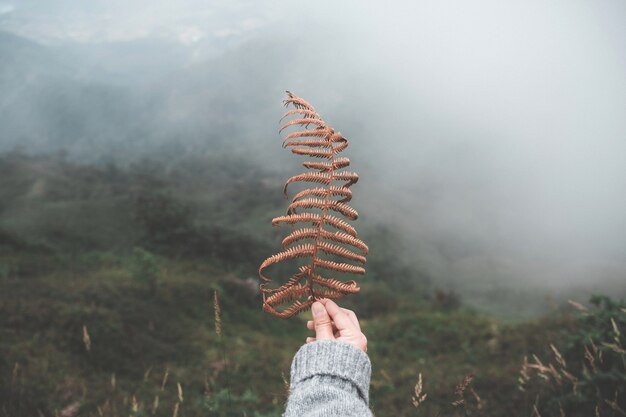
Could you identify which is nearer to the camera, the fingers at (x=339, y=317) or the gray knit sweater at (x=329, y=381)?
the gray knit sweater at (x=329, y=381)

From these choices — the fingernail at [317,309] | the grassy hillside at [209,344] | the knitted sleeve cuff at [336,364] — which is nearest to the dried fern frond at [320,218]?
the fingernail at [317,309]

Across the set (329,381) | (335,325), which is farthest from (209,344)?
(329,381)

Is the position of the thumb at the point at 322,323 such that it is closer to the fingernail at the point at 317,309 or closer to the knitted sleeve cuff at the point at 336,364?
the fingernail at the point at 317,309

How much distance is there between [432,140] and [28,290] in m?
121

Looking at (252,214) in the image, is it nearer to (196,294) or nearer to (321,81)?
(196,294)

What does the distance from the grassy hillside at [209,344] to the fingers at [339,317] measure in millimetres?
859

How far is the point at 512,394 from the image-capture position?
6.30 metres

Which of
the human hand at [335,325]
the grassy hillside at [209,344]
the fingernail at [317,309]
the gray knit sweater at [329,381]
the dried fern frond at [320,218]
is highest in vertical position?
the dried fern frond at [320,218]

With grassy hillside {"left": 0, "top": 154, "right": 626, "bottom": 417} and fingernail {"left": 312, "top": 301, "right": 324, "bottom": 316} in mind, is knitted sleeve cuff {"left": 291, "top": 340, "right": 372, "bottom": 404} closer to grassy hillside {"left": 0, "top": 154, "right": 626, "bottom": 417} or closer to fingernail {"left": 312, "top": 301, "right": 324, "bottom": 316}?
fingernail {"left": 312, "top": 301, "right": 324, "bottom": 316}

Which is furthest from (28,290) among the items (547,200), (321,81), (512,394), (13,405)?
(321,81)

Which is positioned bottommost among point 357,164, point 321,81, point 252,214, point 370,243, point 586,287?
point 586,287

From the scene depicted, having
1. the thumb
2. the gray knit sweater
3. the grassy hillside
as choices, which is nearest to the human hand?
the thumb

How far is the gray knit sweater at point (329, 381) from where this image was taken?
59.4 inches

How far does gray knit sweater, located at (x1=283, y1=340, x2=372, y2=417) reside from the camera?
4.95ft
